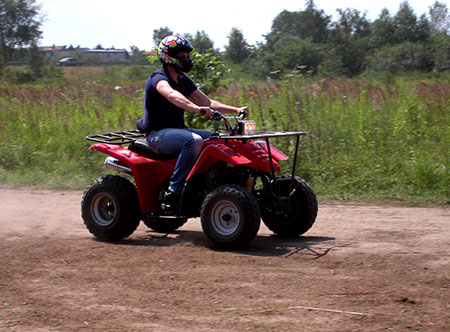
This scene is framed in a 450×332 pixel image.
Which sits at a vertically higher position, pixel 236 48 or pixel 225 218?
pixel 236 48

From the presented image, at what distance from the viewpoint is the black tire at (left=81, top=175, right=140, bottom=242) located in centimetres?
696

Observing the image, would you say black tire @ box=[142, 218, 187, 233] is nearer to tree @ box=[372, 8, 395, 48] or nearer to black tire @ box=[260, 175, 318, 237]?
black tire @ box=[260, 175, 318, 237]

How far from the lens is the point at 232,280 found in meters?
5.25

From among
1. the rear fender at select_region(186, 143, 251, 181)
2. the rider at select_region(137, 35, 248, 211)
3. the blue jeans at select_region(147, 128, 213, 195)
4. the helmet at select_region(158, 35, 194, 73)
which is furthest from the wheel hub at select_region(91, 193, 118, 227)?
the helmet at select_region(158, 35, 194, 73)

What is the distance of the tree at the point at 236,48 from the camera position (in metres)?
23.0

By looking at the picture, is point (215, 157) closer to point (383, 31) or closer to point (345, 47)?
point (345, 47)

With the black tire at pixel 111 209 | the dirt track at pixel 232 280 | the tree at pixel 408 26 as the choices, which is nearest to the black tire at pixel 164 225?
the dirt track at pixel 232 280

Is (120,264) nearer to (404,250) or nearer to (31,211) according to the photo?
(404,250)

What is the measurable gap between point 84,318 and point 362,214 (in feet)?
15.8

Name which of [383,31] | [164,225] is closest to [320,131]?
[164,225]

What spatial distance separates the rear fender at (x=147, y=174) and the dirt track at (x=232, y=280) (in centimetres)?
48

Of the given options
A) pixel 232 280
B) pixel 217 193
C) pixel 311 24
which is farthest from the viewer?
pixel 311 24

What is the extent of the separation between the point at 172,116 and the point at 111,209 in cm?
133

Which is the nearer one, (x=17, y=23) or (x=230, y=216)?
(x=230, y=216)
